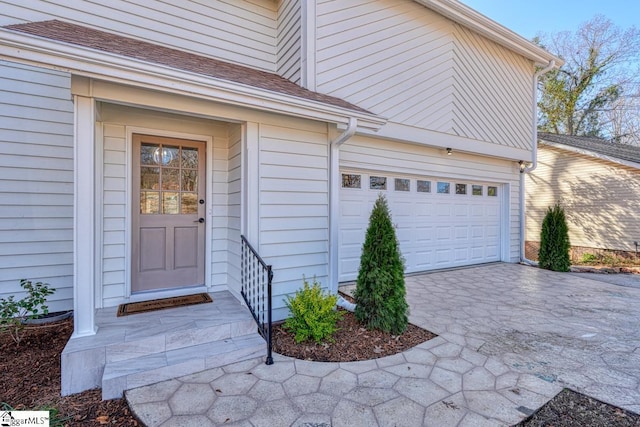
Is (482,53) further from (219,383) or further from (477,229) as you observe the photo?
(219,383)

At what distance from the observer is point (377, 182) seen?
571 cm

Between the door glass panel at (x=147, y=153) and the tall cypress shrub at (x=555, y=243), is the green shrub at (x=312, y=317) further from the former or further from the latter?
the tall cypress shrub at (x=555, y=243)

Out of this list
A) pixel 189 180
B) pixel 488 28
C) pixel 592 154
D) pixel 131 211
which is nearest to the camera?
pixel 131 211

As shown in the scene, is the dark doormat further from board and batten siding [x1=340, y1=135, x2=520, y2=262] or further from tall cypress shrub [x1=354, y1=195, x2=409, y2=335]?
board and batten siding [x1=340, y1=135, x2=520, y2=262]

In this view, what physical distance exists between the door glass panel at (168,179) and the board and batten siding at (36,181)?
82 centimetres

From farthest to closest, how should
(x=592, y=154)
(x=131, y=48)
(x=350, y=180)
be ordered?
(x=592, y=154) → (x=350, y=180) → (x=131, y=48)

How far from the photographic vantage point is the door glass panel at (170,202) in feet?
12.9

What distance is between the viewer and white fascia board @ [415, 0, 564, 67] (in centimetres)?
564

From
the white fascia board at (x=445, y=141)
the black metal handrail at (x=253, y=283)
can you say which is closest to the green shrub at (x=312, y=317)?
the black metal handrail at (x=253, y=283)

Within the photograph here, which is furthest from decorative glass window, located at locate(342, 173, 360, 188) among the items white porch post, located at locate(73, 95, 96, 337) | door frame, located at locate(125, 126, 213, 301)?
white porch post, located at locate(73, 95, 96, 337)

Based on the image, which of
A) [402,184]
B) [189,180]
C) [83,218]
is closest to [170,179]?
[189,180]

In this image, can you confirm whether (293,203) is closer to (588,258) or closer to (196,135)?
(196,135)

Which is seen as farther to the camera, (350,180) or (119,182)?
(350,180)

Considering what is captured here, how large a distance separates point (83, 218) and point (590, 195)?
1294 cm
